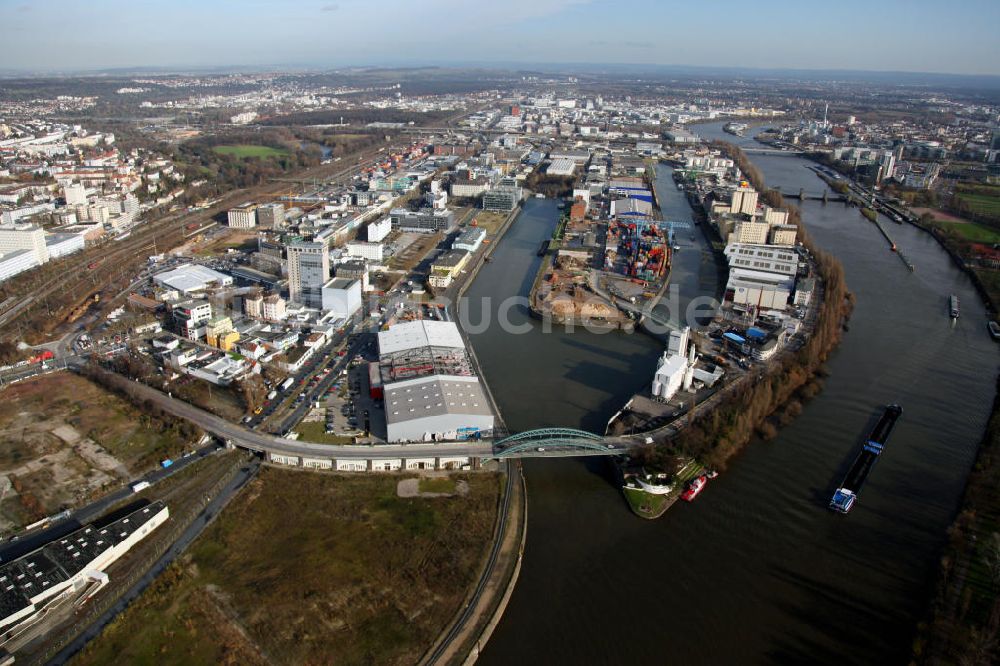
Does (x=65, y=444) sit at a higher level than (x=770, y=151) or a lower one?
lower

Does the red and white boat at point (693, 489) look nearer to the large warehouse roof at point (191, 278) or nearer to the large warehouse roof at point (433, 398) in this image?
the large warehouse roof at point (433, 398)

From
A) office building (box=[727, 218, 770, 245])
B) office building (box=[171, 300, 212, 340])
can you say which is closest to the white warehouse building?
office building (box=[171, 300, 212, 340])

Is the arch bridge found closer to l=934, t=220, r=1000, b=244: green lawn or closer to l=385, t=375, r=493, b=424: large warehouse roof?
l=385, t=375, r=493, b=424: large warehouse roof

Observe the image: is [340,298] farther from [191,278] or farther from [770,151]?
[770,151]

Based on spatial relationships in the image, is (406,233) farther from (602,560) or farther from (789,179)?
(789,179)

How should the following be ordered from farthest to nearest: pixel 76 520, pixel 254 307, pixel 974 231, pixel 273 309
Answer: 1. pixel 974 231
2. pixel 254 307
3. pixel 273 309
4. pixel 76 520

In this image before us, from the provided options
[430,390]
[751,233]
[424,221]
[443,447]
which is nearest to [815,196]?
[751,233]
